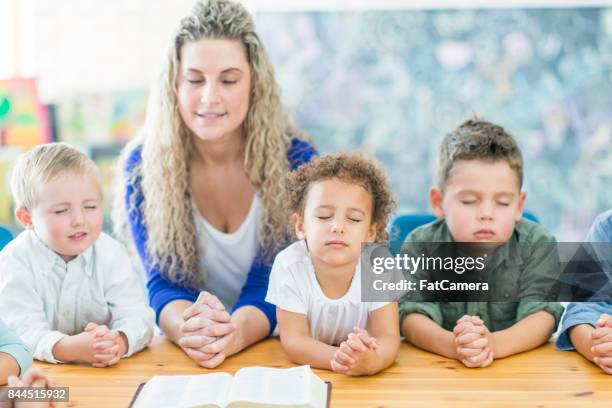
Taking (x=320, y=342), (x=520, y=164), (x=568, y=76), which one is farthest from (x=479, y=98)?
(x=320, y=342)

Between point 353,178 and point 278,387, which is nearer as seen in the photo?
point 278,387

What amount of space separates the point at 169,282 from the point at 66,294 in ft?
1.08

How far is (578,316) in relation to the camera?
1523mm

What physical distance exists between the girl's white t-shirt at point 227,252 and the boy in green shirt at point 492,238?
44cm

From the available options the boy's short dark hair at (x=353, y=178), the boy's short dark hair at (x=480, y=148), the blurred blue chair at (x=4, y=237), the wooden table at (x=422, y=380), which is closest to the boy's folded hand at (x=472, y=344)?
the wooden table at (x=422, y=380)

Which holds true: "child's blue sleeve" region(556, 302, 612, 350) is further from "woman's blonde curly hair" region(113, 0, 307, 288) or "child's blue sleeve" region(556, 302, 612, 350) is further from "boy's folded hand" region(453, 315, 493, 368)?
"woman's blonde curly hair" region(113, 0, 307, 288)

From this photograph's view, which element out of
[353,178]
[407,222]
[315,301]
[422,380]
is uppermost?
[353,178]

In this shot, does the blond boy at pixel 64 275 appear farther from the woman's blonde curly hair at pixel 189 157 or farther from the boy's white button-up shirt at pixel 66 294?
the woman's blonde curly hair at pixel 189 157

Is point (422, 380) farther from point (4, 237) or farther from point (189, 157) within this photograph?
point (4, 237)

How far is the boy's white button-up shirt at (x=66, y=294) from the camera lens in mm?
1496

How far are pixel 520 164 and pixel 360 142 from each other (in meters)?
1.86

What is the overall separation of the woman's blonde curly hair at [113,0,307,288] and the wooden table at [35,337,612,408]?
36cm

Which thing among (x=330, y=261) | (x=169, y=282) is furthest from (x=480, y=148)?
(x=169, y=282)

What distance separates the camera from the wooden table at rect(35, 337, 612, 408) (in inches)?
49.3
